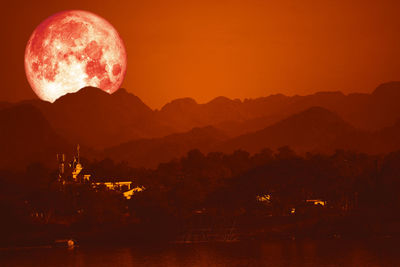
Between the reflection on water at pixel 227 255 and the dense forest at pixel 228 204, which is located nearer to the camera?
the reflection on water at pixel 227 255

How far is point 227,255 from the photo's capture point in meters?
90.1

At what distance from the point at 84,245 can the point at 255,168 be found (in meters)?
33.8

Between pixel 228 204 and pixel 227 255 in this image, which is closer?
pixel 227 255

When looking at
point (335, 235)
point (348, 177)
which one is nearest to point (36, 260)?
point (335, 235)

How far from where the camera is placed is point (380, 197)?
11025cm

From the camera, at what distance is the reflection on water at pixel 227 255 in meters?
84.0

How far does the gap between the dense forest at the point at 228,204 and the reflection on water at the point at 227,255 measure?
14.2 feet

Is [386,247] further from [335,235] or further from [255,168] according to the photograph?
[255,168]

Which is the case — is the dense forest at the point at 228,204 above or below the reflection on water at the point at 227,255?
above

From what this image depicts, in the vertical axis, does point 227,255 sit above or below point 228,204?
below

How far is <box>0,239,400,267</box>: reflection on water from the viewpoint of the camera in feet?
276

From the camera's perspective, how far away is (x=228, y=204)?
11181 cm

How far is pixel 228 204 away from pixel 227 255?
22.1 m

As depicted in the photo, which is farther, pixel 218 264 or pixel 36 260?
pixel 36 260
